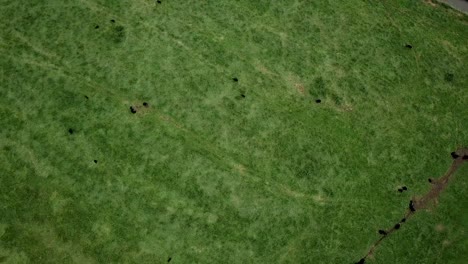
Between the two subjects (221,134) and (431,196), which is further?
(431,196)

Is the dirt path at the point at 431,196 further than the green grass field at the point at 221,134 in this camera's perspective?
Yes

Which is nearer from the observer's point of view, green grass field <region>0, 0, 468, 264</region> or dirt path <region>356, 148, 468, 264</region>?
→ green grass field <region>0, 0, 468, 264</region>

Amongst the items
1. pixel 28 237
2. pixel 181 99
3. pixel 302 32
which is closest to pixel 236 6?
pixel 302 32

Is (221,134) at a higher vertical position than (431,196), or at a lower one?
higher
